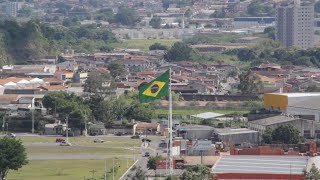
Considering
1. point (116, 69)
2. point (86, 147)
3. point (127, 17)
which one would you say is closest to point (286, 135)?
point (86, 147)

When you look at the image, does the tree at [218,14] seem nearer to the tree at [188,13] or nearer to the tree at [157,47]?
the tree at [188,13]

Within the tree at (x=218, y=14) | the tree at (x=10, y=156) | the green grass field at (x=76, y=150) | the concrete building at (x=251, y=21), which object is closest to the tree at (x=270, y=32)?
the concrete building at (x=251, y=21)

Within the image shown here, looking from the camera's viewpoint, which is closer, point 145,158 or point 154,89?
point 154,89

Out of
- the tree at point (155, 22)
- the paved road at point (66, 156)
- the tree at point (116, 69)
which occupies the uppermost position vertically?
the tree at point (155, 22)

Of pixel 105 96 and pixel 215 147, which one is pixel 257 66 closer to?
pixel 105 96

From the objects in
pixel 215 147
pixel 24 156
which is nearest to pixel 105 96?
pixel 215 147

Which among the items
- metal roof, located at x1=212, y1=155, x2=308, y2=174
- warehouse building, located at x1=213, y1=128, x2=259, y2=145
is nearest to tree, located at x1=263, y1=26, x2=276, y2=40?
warehouse building, located at x1=213, y1=128, x2=259, y2=145

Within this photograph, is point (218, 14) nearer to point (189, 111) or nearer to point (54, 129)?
point (189, 111)
